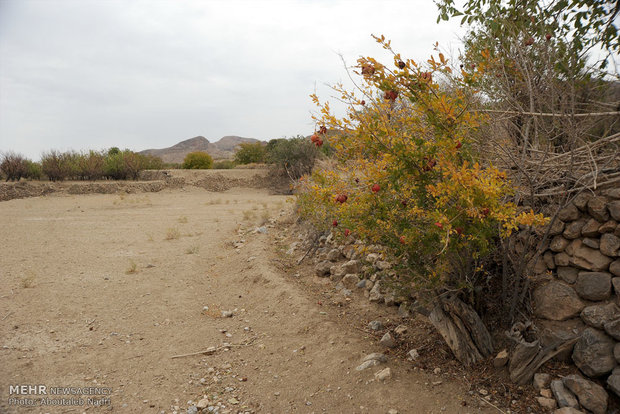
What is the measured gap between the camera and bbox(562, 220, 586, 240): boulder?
9.37 ft

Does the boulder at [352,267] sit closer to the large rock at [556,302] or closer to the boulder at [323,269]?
the boulder at [323,269]

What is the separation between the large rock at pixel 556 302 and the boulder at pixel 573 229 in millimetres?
358

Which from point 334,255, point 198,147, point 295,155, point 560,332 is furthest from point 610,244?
point 198,147

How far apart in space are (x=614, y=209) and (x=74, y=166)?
2023 centimetres

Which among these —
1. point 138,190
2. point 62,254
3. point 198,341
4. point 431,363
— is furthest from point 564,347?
point 138,190

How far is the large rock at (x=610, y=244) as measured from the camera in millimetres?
2666

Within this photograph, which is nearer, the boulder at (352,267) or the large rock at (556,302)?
the large rock at (556,302)

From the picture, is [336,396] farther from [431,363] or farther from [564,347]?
[564,347]

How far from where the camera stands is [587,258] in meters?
2.79

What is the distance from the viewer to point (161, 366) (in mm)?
3541

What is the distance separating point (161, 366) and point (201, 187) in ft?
53.7

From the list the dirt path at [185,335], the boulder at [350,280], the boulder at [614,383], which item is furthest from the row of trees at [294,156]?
the boulder at [614,383]

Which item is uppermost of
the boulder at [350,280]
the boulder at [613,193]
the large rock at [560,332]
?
the boulder at [613,193]

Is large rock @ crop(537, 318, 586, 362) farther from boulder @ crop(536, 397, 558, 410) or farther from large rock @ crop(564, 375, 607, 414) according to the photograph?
boulder @ crop(536, 397, 558, 410)
